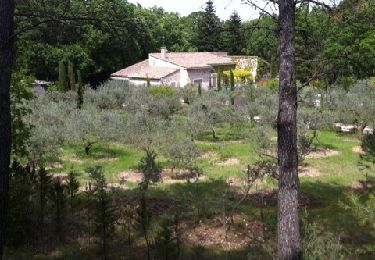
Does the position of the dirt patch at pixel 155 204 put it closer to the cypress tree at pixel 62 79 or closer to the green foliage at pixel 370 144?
the green foliage at pixel 370 144

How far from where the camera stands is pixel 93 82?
2110 inches

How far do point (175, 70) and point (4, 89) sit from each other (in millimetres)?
44499

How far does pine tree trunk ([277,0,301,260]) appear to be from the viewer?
668 centimetres

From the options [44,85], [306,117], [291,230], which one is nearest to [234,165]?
[306,117]

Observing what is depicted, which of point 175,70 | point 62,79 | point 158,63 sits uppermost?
point 158,63

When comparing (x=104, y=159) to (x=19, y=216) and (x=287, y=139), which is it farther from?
(x=287, y=139)

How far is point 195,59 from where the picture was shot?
52.8 meters

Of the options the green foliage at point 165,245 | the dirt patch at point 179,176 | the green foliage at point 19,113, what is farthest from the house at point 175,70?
the green foliage at point 165,245

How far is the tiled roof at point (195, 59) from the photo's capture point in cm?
5059

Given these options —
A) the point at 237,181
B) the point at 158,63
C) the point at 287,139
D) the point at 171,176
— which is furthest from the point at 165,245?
the point at 158,63

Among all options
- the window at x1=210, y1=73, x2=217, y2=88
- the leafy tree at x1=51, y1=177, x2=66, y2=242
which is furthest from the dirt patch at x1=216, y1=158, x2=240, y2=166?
the window at x1=210, y1=73, x2=217, y2=88

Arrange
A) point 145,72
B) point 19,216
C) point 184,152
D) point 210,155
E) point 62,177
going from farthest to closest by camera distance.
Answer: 1. point 145,72
2. point 210,155
3. point 62,177
4. point 184,152
5. point 19,216

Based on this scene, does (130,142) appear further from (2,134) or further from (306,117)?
(2,134)

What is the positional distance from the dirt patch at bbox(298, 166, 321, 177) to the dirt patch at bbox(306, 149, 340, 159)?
6.20 feet
